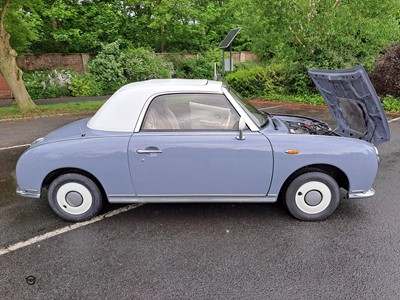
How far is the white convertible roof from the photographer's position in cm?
331

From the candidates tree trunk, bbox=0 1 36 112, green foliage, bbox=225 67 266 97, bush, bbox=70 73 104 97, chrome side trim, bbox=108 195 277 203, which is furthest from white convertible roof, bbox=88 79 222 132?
bush, bbox=70 73 104 97

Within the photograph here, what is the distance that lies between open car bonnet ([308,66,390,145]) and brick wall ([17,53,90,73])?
1834 cm

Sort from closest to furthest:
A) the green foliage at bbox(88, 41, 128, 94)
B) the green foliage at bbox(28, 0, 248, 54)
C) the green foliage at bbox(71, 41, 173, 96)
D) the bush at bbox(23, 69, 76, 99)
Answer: the bush at bbox(23, 69, 76, 99)
the green foliage at bbox(71, 41, 173, 96)
the green foliage at bbox(88, 41, 128, 94)
the green foliage at bbox(28, 0, 248, 54)

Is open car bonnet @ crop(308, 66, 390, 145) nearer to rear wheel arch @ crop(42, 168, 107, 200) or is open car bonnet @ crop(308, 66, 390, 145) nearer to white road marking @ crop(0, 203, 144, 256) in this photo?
white road marking @ crop(0, 203, 144, 256)

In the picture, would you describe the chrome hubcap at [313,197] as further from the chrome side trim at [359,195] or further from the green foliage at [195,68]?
the green foliage at [195,68]

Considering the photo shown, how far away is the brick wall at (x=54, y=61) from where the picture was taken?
60.9ft

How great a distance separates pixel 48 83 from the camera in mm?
17156

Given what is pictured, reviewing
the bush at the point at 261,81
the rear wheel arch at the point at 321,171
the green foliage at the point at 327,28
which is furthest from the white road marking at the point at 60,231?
the bush at the point at 261,81

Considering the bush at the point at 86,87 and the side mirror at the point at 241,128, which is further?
the bush at the point at 86,87

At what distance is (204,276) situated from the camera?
256 centimetres

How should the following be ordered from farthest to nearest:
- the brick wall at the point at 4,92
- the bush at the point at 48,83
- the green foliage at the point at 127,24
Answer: the green foliage at the point at 127,24 → the brick wall at the point at 4,92 → the bush at the point at 48,83

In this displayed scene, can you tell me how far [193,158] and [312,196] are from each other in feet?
4.31

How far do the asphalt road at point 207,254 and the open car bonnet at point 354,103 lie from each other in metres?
0.87

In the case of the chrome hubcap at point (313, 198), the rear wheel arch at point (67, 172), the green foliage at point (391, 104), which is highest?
the rear wheel arch at point (67, 172)
